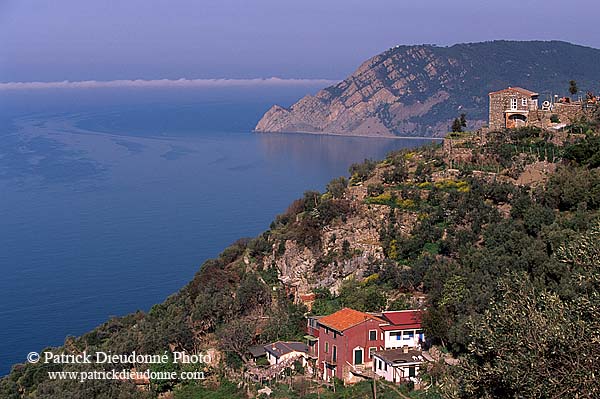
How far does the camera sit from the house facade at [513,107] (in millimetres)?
22844

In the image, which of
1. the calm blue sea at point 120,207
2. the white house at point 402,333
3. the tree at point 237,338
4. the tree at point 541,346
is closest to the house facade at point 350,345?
the white house at point 402,333

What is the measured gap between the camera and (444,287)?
49.3 feet

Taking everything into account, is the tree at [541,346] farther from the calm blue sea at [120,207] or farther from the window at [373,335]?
the calm blue sea at [120,207]

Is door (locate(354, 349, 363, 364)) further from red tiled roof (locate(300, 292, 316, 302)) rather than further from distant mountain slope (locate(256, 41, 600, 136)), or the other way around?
distant mountain slope (locate(256, 41, 600, 136))

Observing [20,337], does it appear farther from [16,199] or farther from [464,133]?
[16,199]

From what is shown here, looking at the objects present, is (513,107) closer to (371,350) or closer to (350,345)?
(371,350)

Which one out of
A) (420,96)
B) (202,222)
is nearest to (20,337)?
(202,222)

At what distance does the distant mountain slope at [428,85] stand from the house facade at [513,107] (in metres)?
68.8

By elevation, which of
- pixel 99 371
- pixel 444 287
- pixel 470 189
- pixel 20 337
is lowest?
pixel 20 337

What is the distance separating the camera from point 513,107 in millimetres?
23125

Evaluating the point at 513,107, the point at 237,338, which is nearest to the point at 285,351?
the point at 237,338

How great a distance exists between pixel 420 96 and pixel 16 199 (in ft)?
237

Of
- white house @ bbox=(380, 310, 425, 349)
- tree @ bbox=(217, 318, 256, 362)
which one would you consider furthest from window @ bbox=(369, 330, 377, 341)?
tree @ bbox=(217, 318, 256, 362)

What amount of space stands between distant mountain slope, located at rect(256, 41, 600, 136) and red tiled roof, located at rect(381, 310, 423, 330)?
7824cm
